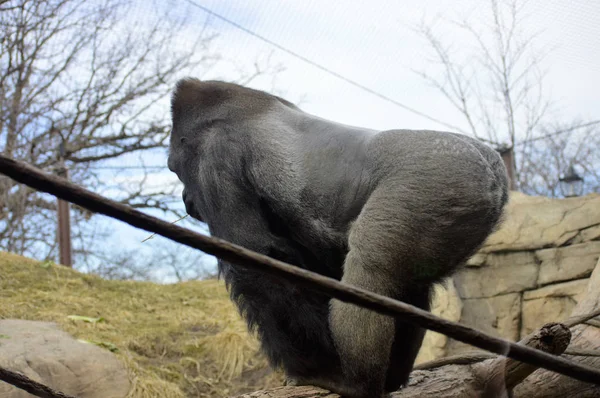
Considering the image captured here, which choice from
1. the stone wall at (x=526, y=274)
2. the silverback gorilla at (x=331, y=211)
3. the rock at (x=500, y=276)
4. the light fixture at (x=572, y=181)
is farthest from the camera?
the light fixture at (x=572, y=181)

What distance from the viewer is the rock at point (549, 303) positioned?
576 centimetres

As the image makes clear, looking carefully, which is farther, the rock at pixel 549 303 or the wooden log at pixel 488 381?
the rock at pixel 549 303

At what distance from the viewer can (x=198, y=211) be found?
3.00m

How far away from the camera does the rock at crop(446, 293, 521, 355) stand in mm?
5965

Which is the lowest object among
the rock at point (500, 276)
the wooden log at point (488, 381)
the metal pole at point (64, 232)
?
the wooden log at point (488, 381)

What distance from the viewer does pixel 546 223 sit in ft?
→ 20.2

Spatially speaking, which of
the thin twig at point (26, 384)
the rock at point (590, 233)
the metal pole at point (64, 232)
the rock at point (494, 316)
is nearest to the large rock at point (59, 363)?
the thin twig at point (26, 384)

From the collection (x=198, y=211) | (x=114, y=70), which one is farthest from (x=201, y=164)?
(x=114, y=70)

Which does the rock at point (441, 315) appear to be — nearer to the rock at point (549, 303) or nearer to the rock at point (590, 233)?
the rock at point (549, 303)

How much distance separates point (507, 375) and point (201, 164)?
1557 mm

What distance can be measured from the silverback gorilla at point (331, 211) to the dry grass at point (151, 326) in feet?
6.62

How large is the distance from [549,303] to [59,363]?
4286mm

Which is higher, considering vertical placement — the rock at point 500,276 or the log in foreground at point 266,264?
the log in foreground at point 266,264

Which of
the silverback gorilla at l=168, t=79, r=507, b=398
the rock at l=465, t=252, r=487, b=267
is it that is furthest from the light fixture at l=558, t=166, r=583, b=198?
the silverback gorilla at l=168, t=79, r=507, b=398
